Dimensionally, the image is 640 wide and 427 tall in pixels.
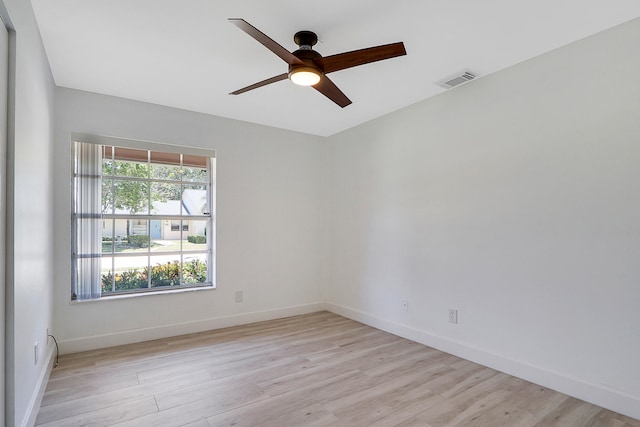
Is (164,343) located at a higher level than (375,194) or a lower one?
lower

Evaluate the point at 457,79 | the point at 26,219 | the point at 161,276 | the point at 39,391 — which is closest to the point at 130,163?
the point at 161,276

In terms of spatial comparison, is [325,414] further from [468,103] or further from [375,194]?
[468,103]

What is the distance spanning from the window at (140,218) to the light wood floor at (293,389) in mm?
727

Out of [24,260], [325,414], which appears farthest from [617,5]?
[24,260]

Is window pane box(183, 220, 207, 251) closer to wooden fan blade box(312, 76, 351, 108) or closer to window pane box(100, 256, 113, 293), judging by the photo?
window pane box(100, 256, 113, 293)

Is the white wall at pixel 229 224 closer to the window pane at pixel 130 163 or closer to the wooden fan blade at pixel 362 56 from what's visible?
the window pane at pixel 130 163

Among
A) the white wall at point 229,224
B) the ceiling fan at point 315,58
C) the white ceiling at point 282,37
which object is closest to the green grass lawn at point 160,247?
the white wall at point 229,224

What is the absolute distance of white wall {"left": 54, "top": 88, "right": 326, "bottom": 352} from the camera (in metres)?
3.22

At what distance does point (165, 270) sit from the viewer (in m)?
3.83

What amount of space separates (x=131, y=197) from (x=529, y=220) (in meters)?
3.88

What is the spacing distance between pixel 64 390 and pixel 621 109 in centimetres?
444

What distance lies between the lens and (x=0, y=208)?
5.13 ft

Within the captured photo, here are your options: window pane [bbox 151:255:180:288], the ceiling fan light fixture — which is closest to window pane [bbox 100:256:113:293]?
window pane [bbox 151:255:180:288]

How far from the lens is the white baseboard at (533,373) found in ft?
7.19
